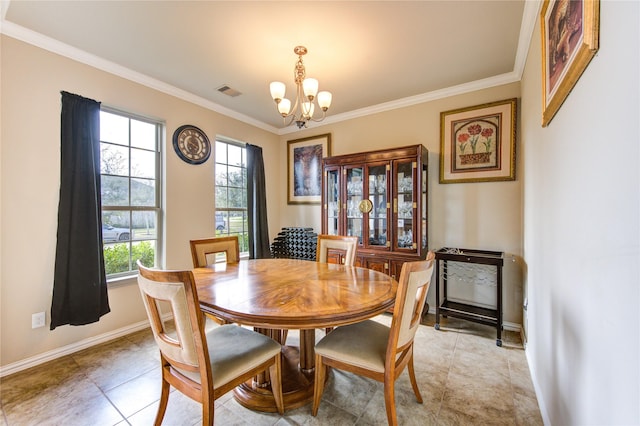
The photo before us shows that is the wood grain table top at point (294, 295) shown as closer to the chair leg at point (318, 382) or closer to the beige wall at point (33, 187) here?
the chair leg at point (318, 382)

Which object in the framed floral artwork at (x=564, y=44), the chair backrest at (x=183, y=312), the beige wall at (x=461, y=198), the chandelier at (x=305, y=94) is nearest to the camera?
the framed floral artwork at (x=564, y=44)

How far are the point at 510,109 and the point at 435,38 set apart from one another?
50.3 inches

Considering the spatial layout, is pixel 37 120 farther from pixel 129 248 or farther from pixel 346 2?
pixel 346 2

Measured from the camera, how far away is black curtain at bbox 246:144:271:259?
156 inches

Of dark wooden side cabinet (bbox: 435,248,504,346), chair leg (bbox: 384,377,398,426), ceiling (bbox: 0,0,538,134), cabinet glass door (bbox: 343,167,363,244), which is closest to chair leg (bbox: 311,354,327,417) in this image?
chair leg (bbox: 384,377,398,426)

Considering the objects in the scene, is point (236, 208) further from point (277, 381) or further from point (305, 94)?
point (277, 381)

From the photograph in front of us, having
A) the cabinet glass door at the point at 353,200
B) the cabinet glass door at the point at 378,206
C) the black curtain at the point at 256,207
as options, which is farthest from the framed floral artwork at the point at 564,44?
the black curtain at the point at 256,207

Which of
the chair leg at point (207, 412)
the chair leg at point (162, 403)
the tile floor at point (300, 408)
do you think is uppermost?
the chair leg at point (207, 412)

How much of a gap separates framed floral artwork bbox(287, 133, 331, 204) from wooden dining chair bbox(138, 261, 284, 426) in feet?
9.55

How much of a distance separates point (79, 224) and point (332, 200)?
2.68 meters

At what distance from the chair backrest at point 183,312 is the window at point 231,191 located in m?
2.53

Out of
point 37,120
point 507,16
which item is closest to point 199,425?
point 37,120

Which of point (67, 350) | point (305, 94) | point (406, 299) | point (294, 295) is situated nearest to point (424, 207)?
point (305, 94)

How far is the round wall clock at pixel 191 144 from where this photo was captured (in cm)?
316
